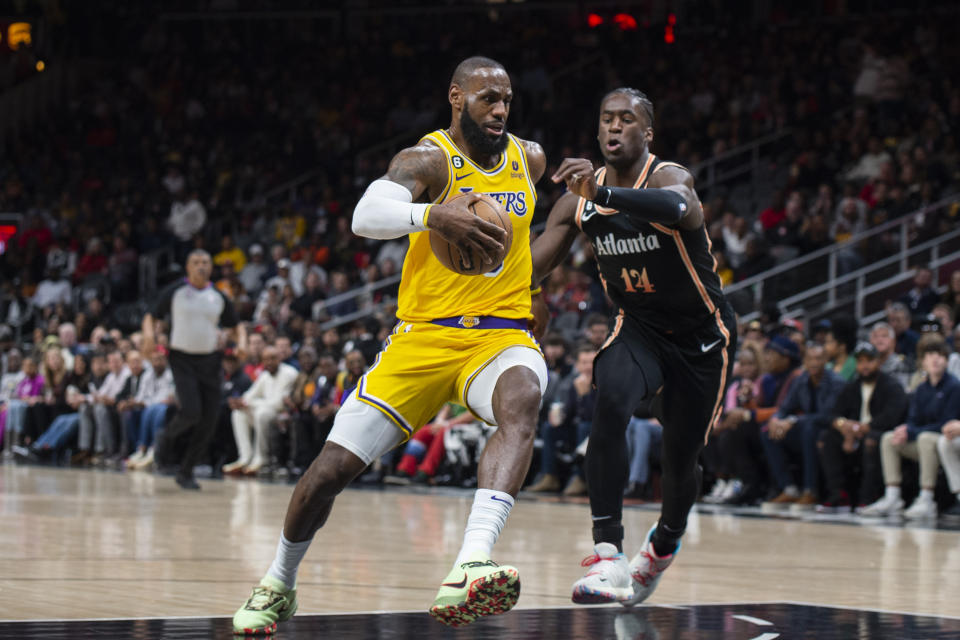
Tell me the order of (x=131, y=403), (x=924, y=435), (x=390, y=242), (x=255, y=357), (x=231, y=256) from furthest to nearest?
1. (x=231, y=256)
2. (x=390, y=242)
3. (x=131, y=403)
4. (x=255, y=357)
5. (x=924, y=435)

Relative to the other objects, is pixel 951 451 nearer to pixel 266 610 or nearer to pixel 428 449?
pixel 428 449

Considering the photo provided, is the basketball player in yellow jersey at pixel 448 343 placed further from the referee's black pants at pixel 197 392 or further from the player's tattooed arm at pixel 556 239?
the referee's black pants at pixel 197 392

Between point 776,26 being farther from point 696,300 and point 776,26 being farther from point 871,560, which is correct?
point 696,300

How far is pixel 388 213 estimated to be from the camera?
15.5 ft

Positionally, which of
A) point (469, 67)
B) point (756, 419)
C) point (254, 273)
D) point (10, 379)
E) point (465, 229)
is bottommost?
point (756, 419)

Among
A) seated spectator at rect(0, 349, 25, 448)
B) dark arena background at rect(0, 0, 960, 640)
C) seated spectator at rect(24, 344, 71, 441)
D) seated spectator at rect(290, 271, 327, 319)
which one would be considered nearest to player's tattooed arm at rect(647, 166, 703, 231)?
dark arena background at rect(0, 0, 960, 640)

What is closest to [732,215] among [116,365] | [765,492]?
[765,492]

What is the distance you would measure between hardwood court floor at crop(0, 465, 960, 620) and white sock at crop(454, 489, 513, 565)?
4.40 feet

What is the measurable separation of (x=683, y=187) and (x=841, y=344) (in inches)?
274

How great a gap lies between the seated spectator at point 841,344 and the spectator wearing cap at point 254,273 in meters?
10.2

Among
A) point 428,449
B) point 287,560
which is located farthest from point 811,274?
point 287,560

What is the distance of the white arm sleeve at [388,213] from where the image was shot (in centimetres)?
469

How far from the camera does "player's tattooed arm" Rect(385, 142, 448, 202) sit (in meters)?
4.97

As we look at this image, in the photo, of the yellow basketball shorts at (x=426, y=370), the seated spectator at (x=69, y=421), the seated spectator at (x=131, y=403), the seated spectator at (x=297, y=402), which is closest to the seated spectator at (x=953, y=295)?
the seated spectator at (x=297, y=402)
